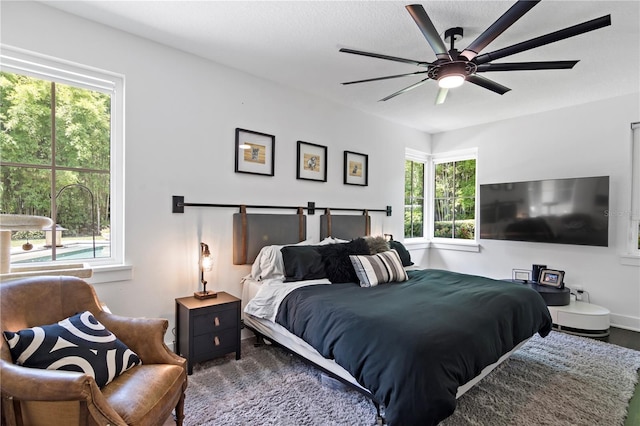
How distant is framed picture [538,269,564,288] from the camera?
12.2 feet

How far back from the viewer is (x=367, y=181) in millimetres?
4422

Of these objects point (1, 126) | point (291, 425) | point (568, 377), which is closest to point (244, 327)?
point (291, 425)

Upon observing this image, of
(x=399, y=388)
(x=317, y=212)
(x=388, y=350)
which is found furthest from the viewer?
(x=317, y=212)

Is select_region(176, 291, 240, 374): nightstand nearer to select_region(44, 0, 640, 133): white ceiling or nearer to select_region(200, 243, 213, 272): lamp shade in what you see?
select_region(200, 243, 213, 272): lamp shade

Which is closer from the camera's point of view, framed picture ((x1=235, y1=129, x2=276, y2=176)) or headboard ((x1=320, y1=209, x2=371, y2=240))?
framed picture ((x1=235, y1=129, x2=276, y2=176))

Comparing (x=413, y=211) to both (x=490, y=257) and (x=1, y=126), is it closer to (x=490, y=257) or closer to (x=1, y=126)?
(x=490, y=257)

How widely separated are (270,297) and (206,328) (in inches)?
21.2

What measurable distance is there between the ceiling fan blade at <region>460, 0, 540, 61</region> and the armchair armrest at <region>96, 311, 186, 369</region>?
2.44 meters

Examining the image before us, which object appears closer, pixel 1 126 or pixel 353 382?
pixel 353 382

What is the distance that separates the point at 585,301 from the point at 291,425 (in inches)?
153

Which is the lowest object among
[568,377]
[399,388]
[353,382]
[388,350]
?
[568,377]

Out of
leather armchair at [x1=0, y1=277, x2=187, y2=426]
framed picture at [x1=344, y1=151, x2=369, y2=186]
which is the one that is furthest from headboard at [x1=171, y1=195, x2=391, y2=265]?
leather armchair at [x1=0, y1=277, x2=187, y2=426]

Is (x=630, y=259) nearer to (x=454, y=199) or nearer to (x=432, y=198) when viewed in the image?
(x=454, y=199)

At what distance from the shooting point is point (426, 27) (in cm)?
176
